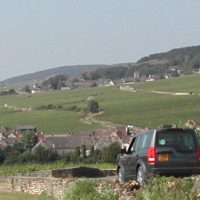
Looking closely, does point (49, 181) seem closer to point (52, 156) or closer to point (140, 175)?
point (140, 175)

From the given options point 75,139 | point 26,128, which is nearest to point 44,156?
point 75,139

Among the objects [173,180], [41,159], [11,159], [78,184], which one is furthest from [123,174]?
[41,159]

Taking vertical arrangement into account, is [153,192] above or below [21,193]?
above

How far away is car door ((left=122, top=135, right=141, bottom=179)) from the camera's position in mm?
18750

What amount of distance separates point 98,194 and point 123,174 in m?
4.85

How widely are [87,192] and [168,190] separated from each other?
2.99 m

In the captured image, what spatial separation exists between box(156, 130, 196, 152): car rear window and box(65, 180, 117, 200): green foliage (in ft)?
7.28

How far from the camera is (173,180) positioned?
44.7 feet

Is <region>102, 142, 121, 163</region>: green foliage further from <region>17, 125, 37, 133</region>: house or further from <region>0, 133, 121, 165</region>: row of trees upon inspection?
<region>17, 125, 37, 133</region>: house

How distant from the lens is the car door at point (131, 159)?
738 inches

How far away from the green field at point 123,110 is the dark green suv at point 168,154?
5316 centimetres

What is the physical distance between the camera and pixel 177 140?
58.5ft

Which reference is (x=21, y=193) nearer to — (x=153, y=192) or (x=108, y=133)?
(x=153, y=192)

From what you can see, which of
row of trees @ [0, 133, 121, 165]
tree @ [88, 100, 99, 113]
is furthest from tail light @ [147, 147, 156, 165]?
tree @ [88, 100, 99, 113]
